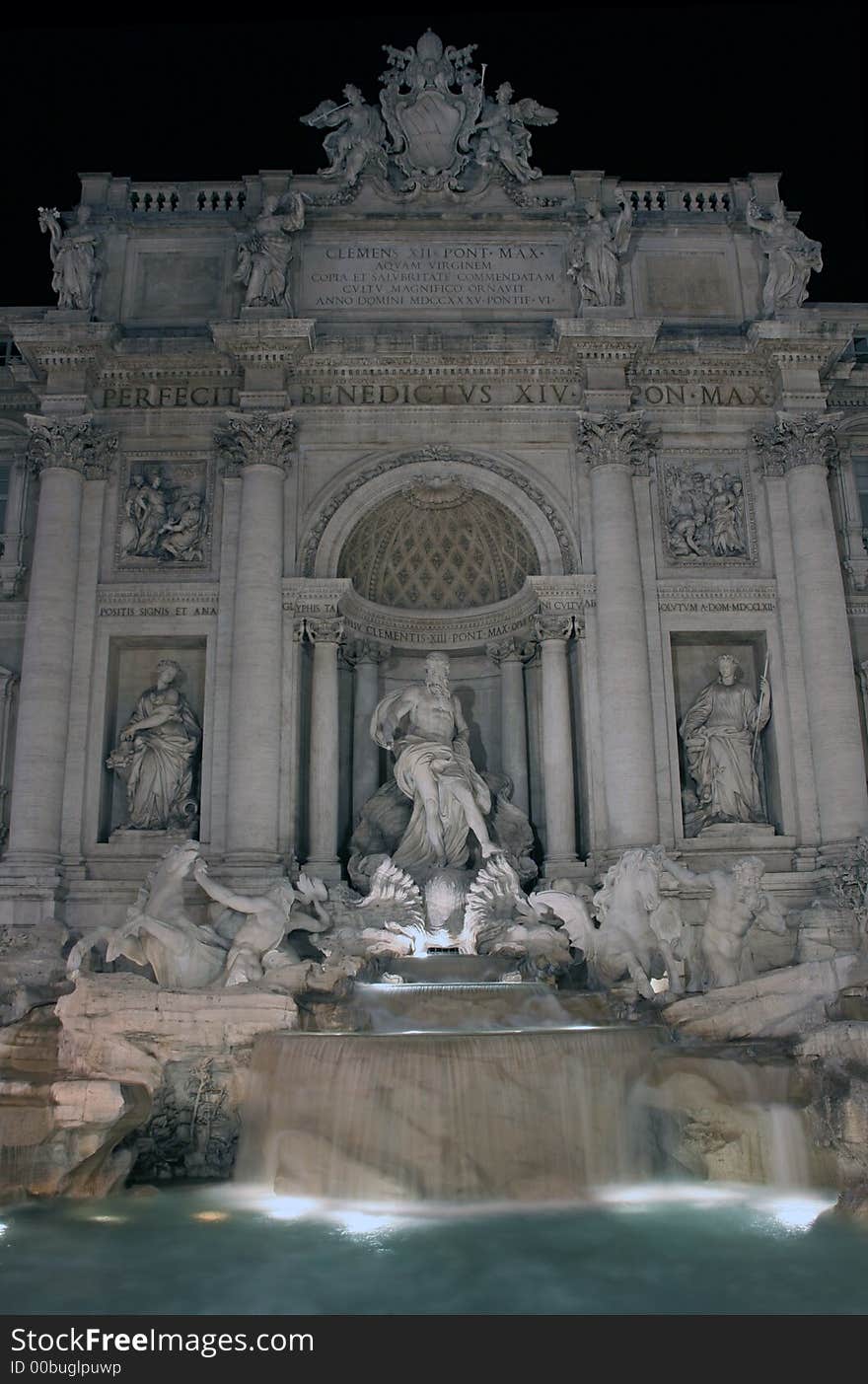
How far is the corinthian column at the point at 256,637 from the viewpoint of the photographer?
17.4m

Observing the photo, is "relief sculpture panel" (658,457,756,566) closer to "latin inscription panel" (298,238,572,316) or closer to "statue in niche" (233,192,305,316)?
"latin inscription panel" (298,238,572,316)

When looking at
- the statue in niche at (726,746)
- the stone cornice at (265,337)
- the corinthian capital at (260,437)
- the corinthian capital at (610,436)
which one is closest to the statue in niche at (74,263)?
the stone cornice at (265,337)

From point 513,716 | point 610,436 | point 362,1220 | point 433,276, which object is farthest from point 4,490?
point 362,1220

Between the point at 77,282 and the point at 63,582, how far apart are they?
548 cm

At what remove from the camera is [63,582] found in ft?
61.2

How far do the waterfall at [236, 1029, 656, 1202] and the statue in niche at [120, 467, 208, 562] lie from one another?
34.4 ft

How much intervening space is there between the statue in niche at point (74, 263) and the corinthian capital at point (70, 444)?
Result: 2059 millimetres

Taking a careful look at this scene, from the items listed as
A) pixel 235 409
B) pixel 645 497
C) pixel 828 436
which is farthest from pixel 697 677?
pixel 235 409

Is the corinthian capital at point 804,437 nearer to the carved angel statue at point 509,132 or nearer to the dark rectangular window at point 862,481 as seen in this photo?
the dark rectangular window at point 862,481

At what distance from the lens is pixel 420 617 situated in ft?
68.6

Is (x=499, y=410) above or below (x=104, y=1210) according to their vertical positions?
above

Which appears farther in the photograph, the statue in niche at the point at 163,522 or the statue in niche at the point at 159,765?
the statue in niche at the point at 163,522
